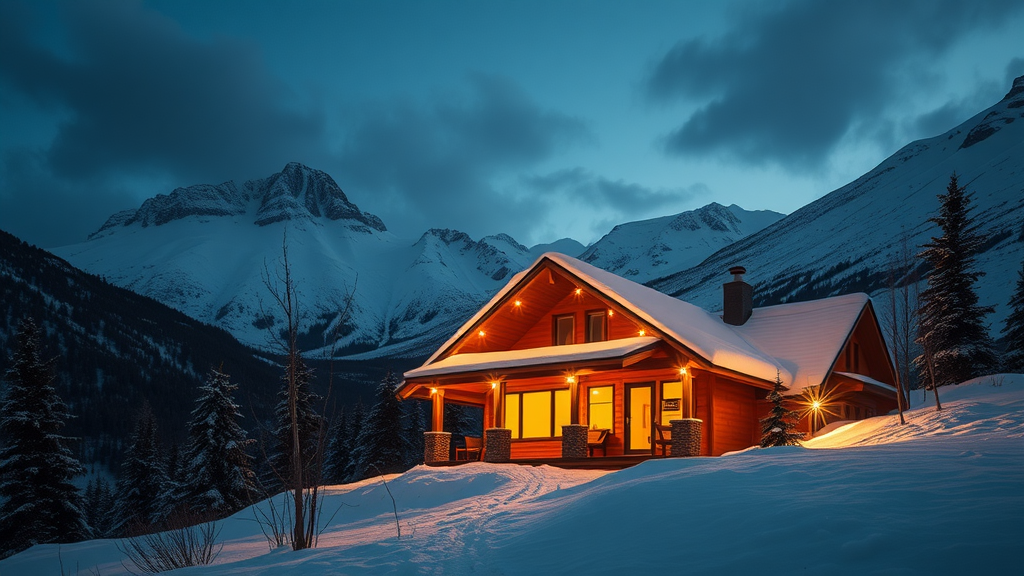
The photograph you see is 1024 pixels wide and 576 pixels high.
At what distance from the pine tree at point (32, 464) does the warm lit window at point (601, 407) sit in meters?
16.3

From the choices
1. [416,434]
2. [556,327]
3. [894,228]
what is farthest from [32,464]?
[894,228]

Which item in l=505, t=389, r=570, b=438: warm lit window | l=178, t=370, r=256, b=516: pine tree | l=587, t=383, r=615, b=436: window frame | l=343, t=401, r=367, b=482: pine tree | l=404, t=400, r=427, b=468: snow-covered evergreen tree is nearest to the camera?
l=587, t=383, r=615, b=436: window frame

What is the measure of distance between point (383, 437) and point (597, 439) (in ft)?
73.8

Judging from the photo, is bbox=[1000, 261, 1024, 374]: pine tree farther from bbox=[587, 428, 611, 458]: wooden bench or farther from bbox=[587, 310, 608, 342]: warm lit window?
bbox=[587, 428, 611, 458]: wooden bench

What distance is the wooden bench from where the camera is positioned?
1867 cm

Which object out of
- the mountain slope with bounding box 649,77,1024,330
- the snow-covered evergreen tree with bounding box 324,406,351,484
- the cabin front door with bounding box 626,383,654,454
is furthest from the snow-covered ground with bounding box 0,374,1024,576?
the mountain slope with bounding box 649,77,1024,330

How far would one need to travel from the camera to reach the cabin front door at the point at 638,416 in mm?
19484

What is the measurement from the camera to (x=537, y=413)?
2166 cm

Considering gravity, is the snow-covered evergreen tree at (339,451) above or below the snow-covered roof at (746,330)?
→ below

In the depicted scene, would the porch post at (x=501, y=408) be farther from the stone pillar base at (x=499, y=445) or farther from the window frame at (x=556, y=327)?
the window frame at (x=556, y=327)

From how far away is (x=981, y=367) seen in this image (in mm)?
24750

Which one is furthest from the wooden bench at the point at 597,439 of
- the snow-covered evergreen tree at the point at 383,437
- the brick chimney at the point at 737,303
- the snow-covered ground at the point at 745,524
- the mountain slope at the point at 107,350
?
the mountain slope at the point at 107,350

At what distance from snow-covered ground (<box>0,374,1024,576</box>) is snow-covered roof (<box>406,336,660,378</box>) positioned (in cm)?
584

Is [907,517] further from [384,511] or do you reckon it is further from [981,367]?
[981,367]
